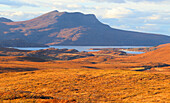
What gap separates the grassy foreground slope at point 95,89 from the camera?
20.3 metres

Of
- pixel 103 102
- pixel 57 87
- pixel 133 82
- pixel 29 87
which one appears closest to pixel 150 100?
pixel 103 102

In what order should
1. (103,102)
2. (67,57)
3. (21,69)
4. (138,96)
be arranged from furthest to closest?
(67,57) < (21,69) < (138,96) < (103,102)

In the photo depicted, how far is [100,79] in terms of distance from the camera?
1230 inches

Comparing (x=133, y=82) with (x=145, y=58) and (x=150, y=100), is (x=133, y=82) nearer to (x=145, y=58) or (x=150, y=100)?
(x=150, y=100)

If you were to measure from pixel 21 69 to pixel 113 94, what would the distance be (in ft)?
106

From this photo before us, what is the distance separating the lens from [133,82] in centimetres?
2869

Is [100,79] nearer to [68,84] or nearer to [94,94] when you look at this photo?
[68,84]

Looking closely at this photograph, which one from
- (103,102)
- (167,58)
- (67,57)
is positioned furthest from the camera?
(67,57)

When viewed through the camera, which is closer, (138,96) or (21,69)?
(138,96)

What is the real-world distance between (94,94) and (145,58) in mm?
91811

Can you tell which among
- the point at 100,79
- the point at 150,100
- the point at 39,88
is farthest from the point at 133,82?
the point at 39,88

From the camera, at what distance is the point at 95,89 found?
2570 centimetres

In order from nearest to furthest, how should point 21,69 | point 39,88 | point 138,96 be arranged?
point 138,96 < point 39,88 < point 21,69

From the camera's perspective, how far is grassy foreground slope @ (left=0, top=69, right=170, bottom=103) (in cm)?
2027
